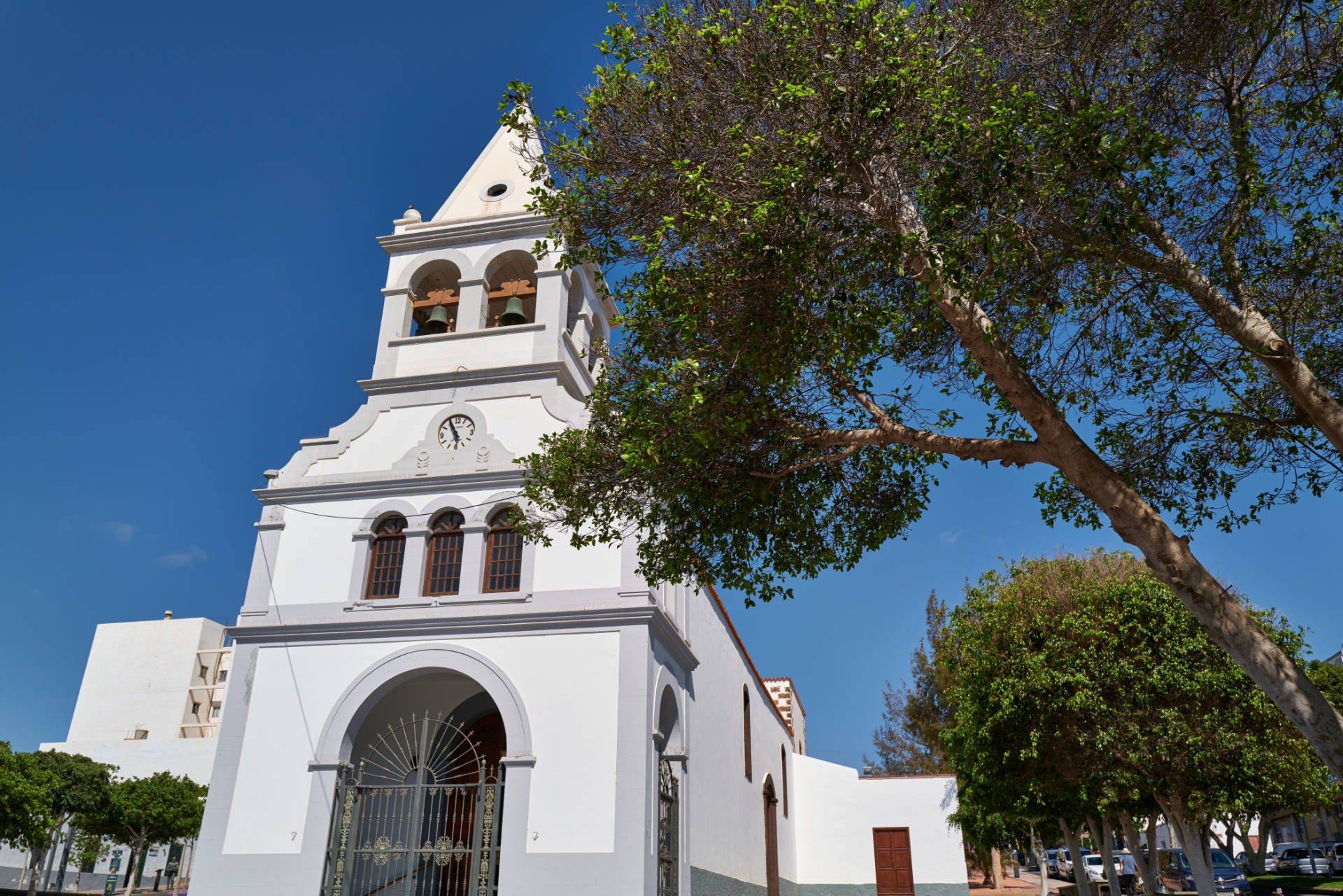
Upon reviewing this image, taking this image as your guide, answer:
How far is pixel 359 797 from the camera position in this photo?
13.4 meters

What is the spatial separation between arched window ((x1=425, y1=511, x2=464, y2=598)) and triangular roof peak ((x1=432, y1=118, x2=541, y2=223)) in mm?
6037

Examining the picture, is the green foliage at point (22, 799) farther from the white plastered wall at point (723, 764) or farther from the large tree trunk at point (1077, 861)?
the large tree trunk at point (1077, 861)

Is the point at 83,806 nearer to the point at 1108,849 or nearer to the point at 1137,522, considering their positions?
the point at 1108,849

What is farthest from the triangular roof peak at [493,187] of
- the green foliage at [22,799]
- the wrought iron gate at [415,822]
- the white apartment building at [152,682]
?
the white apartment building at [152,682]

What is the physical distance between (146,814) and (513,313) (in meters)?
25.6

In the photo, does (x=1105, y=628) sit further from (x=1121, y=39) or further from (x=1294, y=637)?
(x=1121, y=39)

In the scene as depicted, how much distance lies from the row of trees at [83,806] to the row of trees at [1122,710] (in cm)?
2224

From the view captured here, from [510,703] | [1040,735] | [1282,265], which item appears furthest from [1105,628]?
[510,703]

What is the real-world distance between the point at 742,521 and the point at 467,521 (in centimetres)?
610

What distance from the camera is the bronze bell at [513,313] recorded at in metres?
16.7

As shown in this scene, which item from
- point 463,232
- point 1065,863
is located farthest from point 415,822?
point 1065,863

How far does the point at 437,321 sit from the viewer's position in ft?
55.7

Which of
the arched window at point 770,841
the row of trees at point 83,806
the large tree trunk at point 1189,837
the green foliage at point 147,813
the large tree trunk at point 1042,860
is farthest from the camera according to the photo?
the green foliage at point 147,813

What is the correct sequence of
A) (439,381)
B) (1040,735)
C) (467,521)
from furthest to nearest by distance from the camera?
(1040,735) → (439,381) → (467,521)
